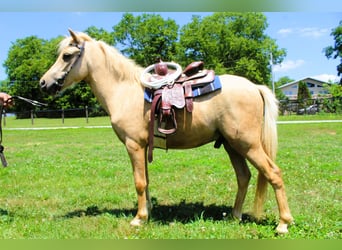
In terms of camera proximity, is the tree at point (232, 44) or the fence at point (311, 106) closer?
the fence at point (311, 106)

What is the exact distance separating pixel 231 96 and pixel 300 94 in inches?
2313

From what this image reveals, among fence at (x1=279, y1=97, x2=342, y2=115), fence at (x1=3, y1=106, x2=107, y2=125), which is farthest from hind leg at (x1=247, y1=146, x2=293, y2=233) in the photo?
fence at (x1=3, y1=106, x2=107, y2=125)

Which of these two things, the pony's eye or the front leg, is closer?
the front leg

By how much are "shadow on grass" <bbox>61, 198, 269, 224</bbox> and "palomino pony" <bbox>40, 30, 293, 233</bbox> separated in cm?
32

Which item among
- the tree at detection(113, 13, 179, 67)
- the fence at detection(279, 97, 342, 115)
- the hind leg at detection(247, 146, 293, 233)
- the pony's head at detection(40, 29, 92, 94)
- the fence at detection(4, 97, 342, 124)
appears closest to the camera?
the hind leg at detection(247, 146, 293, 233)

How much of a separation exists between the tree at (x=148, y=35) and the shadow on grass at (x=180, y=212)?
47.7 metres

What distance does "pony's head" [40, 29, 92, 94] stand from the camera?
4.75m

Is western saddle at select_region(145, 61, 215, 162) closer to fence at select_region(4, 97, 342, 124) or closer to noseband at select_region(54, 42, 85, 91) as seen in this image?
noseband at select_region(54, 42, 85, 91)

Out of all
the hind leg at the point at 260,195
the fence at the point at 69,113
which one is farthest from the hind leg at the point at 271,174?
the fence at the point at 69,113

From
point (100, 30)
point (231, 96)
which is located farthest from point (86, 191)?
point (100, 30)

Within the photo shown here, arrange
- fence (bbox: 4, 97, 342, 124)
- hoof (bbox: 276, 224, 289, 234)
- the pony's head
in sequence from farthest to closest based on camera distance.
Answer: fence (bbox: 4, 97, 342, 124), the pony's head, hoof (bbox: 276, 224, 289, 234)

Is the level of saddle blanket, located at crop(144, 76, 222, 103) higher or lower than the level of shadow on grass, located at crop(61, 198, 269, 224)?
higher

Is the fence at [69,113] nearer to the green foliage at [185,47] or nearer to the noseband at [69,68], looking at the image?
the green foliage at [185,47]

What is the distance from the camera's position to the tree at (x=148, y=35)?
174 ft
